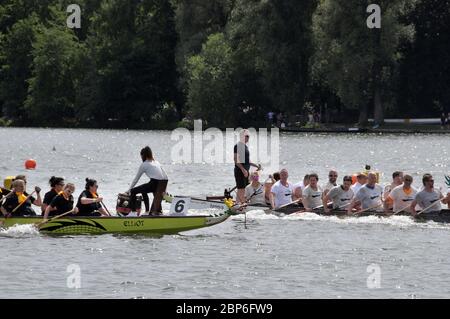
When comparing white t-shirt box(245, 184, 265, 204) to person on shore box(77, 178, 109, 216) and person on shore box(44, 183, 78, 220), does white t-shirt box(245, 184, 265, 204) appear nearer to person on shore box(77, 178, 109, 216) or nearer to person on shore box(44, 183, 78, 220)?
person on shore box(77, 178, 109, 216)

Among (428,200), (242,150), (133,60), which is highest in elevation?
(133,60)

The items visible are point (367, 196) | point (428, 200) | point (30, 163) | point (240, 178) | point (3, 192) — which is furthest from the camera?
point (30, 163)

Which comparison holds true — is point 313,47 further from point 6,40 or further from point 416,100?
point 6,40

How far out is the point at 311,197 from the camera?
34562 millimetres

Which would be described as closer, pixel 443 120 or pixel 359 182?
pixel 359 182

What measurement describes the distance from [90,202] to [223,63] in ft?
228

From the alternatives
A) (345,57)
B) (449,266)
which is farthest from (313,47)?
(449,266)

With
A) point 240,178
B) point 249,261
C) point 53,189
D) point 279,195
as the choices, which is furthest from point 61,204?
point 279,195

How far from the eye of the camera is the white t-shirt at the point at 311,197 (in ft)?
113

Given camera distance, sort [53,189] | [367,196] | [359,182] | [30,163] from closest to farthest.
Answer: [53,189] → [367,196] → [359,182] → [30,163]

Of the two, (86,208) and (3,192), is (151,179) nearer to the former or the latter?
(86,208)

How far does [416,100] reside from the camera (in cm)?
10381

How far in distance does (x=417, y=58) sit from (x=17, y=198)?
73991 millimetres

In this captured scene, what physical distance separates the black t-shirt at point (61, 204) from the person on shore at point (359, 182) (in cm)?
841
